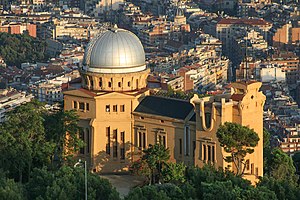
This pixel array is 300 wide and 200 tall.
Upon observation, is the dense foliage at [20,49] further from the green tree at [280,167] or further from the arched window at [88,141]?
the green tree at [280,167]

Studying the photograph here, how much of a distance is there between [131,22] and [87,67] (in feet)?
292

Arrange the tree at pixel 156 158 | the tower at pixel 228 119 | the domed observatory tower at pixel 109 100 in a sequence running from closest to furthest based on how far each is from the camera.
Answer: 1. the tower at pixel 228 119
2. the tree at pixel 156 158
3. the domed observatory tower at pixel 109 100

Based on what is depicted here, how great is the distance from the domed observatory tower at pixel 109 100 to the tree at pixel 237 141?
5468mm

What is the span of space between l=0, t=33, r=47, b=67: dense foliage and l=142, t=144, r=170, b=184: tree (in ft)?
221

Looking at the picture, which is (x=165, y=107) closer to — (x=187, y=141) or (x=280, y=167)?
(x=187, y=141)

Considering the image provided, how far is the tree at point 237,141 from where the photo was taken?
47094mm

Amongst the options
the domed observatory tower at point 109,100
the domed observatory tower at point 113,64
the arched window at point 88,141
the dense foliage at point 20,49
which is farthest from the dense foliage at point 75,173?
the dense foliage at point 20,49

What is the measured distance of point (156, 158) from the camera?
48688 millimetres

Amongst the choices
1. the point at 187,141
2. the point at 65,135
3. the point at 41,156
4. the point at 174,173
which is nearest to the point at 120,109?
the point at 65,135

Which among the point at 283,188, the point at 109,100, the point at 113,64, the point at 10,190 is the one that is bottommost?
the point at 283,188

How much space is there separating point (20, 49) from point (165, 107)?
71851 millimetres

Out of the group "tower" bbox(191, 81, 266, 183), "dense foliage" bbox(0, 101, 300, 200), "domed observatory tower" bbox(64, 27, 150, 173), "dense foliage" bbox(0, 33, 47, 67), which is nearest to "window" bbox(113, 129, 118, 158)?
"domed observatory tower" bbox(64, 27, 150, 173)

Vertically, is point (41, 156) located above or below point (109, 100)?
below

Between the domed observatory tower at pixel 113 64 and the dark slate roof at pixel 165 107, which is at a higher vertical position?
the domed observatory tower at pixel 113 64
